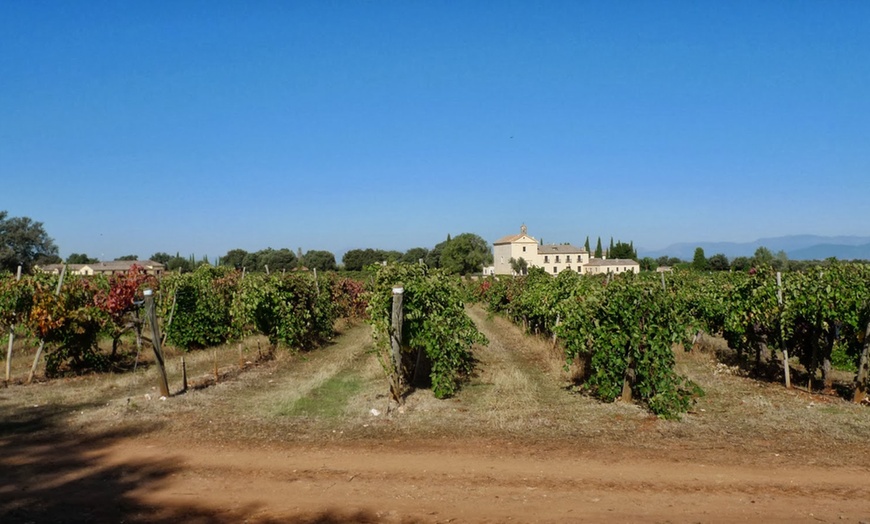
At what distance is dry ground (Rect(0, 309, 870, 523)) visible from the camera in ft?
18.0

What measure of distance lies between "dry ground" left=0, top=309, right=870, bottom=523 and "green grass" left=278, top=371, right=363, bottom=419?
0.20 ft

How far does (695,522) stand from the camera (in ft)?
16.8

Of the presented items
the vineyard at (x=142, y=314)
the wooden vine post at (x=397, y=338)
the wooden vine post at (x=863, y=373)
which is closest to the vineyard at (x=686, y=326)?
the wooden vine post at (x=863, y=373)

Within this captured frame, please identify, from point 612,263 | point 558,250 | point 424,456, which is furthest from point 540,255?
point 424,456

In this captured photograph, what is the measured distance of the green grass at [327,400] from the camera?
9.03 m

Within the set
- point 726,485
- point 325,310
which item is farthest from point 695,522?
point 325,310

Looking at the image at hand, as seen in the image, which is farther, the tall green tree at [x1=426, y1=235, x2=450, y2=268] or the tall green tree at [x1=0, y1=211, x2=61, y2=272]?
the tall green tree at [x1=426, y1=235, x2=450, y2=268]

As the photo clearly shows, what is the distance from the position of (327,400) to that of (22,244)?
187ft

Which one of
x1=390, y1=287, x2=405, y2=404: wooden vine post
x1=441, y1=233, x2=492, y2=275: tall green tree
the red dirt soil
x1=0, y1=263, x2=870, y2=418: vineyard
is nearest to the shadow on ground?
the red dirt soil

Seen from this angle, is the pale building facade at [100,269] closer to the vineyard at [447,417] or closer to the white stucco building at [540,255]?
the vineyard at [447,417]

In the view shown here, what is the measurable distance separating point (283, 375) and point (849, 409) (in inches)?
412

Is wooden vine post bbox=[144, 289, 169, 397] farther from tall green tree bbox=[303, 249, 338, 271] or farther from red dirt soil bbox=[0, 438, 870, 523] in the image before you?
tall green tree bbox=[303, 249, 338, 271]

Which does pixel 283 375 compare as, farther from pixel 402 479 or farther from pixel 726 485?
pixel 726 485

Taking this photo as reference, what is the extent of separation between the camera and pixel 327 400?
32.7ft
